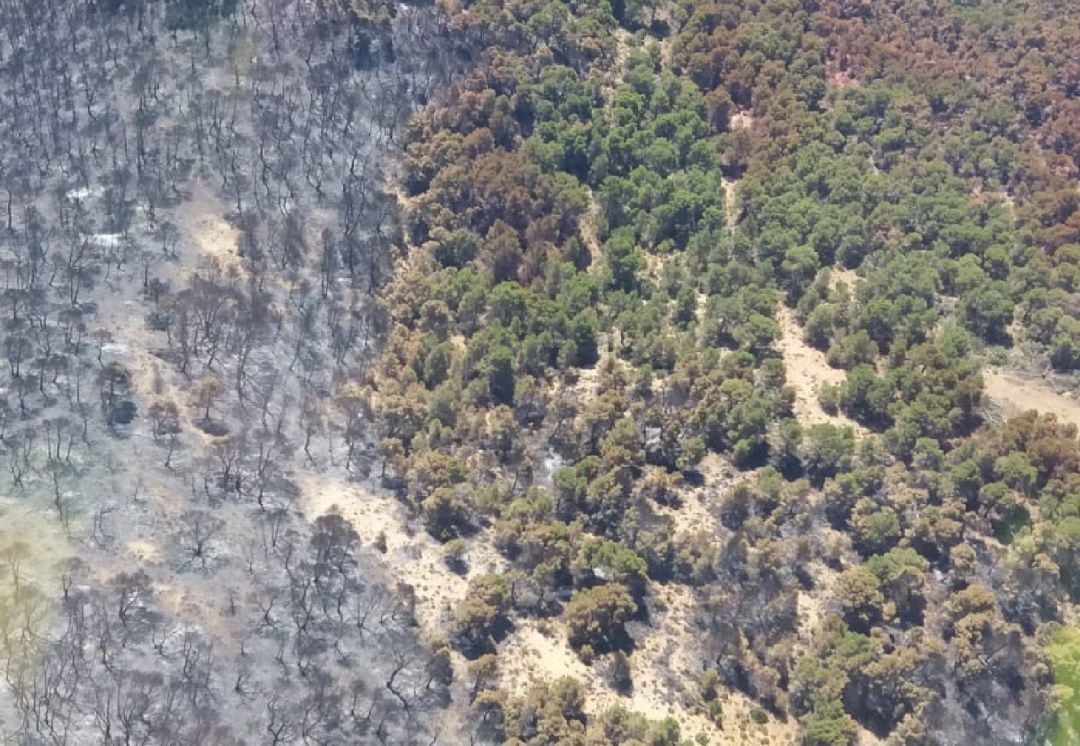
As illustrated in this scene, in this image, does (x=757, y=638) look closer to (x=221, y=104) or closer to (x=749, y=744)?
(x=749, y=744)

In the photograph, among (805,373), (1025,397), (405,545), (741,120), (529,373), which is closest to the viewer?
(405,545)

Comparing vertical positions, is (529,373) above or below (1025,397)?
below

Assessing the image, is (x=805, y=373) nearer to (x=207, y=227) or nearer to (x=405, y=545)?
(x=405, y=545)

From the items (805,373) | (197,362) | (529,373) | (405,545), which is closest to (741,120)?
(805,373)

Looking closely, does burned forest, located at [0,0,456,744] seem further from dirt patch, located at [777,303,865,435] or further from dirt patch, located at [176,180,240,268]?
dirt patch, located at [777,303,865,435]

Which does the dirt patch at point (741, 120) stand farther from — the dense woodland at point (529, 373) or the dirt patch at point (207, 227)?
the dirt patch at point (207, 227)

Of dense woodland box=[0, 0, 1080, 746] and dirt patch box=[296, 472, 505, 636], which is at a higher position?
dense woodland box=[0, 0, 1080, 746]

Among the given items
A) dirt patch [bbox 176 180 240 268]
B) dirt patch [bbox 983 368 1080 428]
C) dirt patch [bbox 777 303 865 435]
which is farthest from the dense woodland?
dirt patch [bbox 983 368 1080 428]

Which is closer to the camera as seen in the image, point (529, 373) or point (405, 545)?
point (405, 545)
